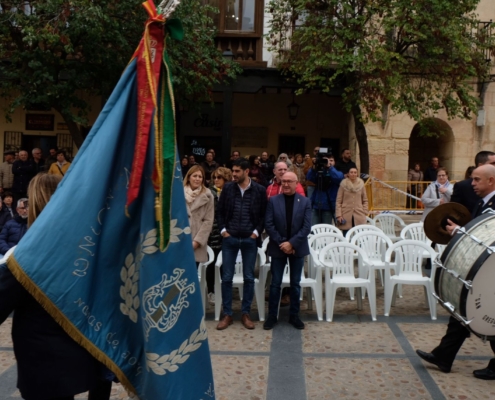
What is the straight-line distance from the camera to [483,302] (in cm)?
427

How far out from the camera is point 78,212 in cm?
235

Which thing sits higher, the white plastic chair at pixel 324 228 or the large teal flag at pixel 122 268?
the large teal flag at pixel 122 268

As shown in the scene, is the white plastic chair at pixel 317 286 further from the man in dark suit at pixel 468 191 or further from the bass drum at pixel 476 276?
the bass drum at pixel 476 276

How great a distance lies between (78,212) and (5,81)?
10.2 meters

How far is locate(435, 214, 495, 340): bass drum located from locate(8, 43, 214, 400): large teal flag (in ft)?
8.06

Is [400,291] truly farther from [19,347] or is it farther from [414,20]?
[19,347]

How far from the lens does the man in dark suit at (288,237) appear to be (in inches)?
258

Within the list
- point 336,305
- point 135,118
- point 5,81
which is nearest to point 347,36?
point 336,305

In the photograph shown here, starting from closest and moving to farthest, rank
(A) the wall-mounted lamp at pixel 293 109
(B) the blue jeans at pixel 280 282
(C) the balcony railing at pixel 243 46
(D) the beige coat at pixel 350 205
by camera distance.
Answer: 1. (B) the blue jeans at pixel 280 282
2. (D) the beige coat at pixel 350 205
3. (C) the balcony railing at pixel 243 46
4. (A) the wall-mounted lamp at pixel 293 109

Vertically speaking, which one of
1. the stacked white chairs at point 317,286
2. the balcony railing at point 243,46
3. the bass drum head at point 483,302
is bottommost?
the stacked white chairs at point 317,286

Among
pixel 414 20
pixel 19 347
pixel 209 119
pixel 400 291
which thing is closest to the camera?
pixel 19 347

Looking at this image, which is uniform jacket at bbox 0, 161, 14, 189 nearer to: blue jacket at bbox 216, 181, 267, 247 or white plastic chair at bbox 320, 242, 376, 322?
blue jacket at bbox 216, 181, 267, 247

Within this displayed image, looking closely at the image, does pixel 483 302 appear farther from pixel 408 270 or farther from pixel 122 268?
pixel 408 270

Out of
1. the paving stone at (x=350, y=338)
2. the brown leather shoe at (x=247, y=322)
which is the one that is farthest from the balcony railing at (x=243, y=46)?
the paving stone at (x=350, y=338)
